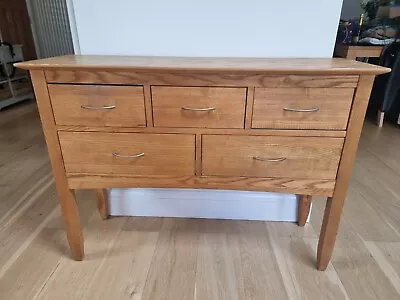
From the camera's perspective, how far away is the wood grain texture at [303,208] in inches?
51.0

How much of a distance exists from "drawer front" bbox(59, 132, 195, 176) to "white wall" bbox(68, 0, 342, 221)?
43 cm

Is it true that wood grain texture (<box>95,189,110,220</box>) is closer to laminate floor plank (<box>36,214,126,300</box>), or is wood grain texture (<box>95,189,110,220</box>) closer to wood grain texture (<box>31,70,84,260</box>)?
laminate floor plank (<box>36,214,126,300</box>)

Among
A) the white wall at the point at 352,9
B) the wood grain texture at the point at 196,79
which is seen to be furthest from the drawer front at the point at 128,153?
the white wall at the point at 352,9

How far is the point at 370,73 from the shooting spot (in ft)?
2.55

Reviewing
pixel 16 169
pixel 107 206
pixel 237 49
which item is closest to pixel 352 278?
pixel 237 49

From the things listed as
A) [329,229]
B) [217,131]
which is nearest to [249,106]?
[217,131]

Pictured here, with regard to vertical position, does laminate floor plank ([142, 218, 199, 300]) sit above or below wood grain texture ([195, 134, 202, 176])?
below

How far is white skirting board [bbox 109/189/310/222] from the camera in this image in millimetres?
1355

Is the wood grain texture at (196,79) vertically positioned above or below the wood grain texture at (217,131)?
above

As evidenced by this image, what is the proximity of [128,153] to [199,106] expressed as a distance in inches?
10.9

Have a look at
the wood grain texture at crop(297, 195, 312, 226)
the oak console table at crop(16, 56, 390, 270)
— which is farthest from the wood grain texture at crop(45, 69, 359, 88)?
the wood grain texture at crop(297, 195, 312, 226)

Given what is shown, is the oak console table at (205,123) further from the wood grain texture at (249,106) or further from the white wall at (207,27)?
the white wall at (207,27)

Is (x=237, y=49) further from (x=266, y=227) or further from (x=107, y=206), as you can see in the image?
(x=107, y=206)

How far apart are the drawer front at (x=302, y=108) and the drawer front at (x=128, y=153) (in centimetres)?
23
